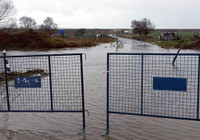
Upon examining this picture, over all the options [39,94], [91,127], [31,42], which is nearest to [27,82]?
[39,94]

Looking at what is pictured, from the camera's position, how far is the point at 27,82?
231 inches

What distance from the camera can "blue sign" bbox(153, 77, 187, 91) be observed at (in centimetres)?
503

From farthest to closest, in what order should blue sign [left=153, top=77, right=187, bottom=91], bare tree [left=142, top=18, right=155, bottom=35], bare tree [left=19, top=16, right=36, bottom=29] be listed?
1. bare tree [left=19, top=16, right=36, bottom=29]
2. bare tree [left=142, top=18, right=155, bottom=35]
3. blue sign [left=153, top=77, right=187, bottom=91]

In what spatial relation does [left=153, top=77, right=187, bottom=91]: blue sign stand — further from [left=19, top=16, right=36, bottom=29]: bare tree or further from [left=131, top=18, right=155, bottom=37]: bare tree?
[left=19, top=16, right=36, bottom=29]: bare tree

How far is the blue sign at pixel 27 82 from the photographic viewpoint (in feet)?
19.2

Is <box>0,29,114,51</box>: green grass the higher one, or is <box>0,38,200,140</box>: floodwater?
<box>0,29,114,51</box>: green grass

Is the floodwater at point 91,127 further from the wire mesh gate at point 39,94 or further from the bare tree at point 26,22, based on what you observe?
the bare tree at point 26,22

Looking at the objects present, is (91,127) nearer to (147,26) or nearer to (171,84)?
(171,84)

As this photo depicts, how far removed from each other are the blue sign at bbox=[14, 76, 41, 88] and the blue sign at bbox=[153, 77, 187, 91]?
289cm

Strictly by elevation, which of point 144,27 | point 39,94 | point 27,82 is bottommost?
point 39,94

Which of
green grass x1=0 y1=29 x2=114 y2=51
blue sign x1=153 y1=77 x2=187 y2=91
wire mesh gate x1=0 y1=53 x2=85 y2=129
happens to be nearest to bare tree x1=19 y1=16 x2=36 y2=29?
green grass x1=0 y1=29 x2=114 y2=51

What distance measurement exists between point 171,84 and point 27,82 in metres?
3.48

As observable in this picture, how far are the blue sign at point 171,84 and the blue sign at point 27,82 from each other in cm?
289

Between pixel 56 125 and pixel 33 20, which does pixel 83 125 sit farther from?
pixel 33 20
